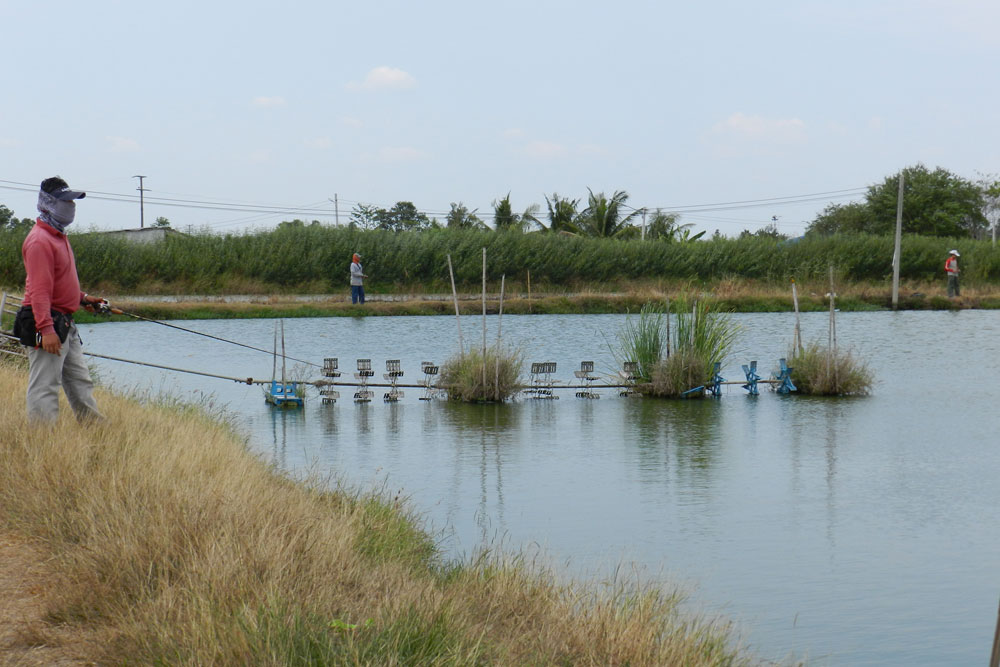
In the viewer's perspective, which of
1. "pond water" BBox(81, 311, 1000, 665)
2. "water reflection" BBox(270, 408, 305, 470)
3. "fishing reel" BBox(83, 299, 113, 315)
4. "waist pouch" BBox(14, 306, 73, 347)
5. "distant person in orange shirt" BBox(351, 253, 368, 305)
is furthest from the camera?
"distant person in orange shirt" BBox(351, 253, 368, 305)

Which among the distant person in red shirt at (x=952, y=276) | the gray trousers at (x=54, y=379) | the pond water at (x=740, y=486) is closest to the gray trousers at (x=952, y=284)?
the distant person in red shirt at (x=952, y=276)

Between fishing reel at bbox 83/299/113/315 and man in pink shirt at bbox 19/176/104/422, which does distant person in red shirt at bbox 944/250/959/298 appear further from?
man in pink shirt at bbox 19/176/104/422

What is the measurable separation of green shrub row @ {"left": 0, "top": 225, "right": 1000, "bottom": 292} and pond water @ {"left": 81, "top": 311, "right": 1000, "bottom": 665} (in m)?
15.4

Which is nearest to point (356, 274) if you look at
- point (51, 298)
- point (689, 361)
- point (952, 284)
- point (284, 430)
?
point (689, 361)

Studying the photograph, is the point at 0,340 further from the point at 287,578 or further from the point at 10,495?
the point at 287,578

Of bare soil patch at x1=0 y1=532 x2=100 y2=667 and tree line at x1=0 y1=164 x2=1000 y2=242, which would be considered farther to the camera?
tree line at x1=0 y1=164 x2=1000 y2=242

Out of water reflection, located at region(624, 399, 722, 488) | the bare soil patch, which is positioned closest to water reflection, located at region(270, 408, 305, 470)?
water reflection, located at region(624, 399, 722, 488)

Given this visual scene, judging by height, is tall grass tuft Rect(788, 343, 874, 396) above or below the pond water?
above

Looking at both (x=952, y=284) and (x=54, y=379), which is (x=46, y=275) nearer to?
(x=54, y=379)

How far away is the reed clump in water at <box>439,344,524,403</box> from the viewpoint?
16109 mm

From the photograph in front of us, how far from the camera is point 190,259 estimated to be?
3675cm

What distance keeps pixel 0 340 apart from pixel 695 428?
8.77 metres

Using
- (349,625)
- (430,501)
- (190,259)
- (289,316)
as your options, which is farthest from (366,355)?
(349,625)

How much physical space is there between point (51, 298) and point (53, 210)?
57 centimetres
